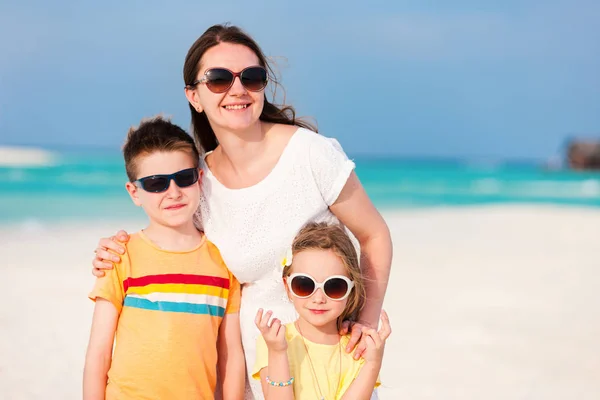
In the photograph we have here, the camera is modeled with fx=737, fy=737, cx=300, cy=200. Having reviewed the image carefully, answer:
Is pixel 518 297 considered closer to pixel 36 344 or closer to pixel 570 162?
pixel 36 344

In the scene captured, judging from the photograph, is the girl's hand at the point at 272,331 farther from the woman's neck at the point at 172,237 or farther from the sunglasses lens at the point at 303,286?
the woman's neck at the point at 172,237

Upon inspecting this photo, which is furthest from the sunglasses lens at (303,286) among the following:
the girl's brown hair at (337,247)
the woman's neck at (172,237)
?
the woman's neck at (172,237)

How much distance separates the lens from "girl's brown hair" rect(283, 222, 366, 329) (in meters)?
3.34

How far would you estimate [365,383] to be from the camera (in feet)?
10.5

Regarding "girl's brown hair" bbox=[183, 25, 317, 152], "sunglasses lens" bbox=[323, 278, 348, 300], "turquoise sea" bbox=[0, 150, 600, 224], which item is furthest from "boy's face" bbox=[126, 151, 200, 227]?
"turquoise sea" bbox=[0, 150, 600, 224]

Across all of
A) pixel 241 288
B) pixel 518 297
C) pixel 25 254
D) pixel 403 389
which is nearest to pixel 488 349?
pixel 403 389

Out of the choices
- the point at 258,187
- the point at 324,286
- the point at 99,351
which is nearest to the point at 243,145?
the point at 258,187

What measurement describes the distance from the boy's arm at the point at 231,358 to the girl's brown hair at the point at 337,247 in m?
0.48

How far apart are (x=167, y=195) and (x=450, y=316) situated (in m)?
4.97

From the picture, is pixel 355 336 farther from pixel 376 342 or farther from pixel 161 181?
pixel 161 181

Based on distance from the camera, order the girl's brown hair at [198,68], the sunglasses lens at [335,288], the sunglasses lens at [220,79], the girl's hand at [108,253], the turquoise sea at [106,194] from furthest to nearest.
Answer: the turquoise sea at [106,194], the girl's brown hair at [198,68], the sunglasses lens at [220,79], the girl's hand at [108,253], the sunglasses lens at [335,288]

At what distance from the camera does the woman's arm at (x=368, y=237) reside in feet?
12.1

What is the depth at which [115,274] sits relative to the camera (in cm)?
344

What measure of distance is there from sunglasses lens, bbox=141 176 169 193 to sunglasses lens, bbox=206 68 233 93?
1.64 feet
